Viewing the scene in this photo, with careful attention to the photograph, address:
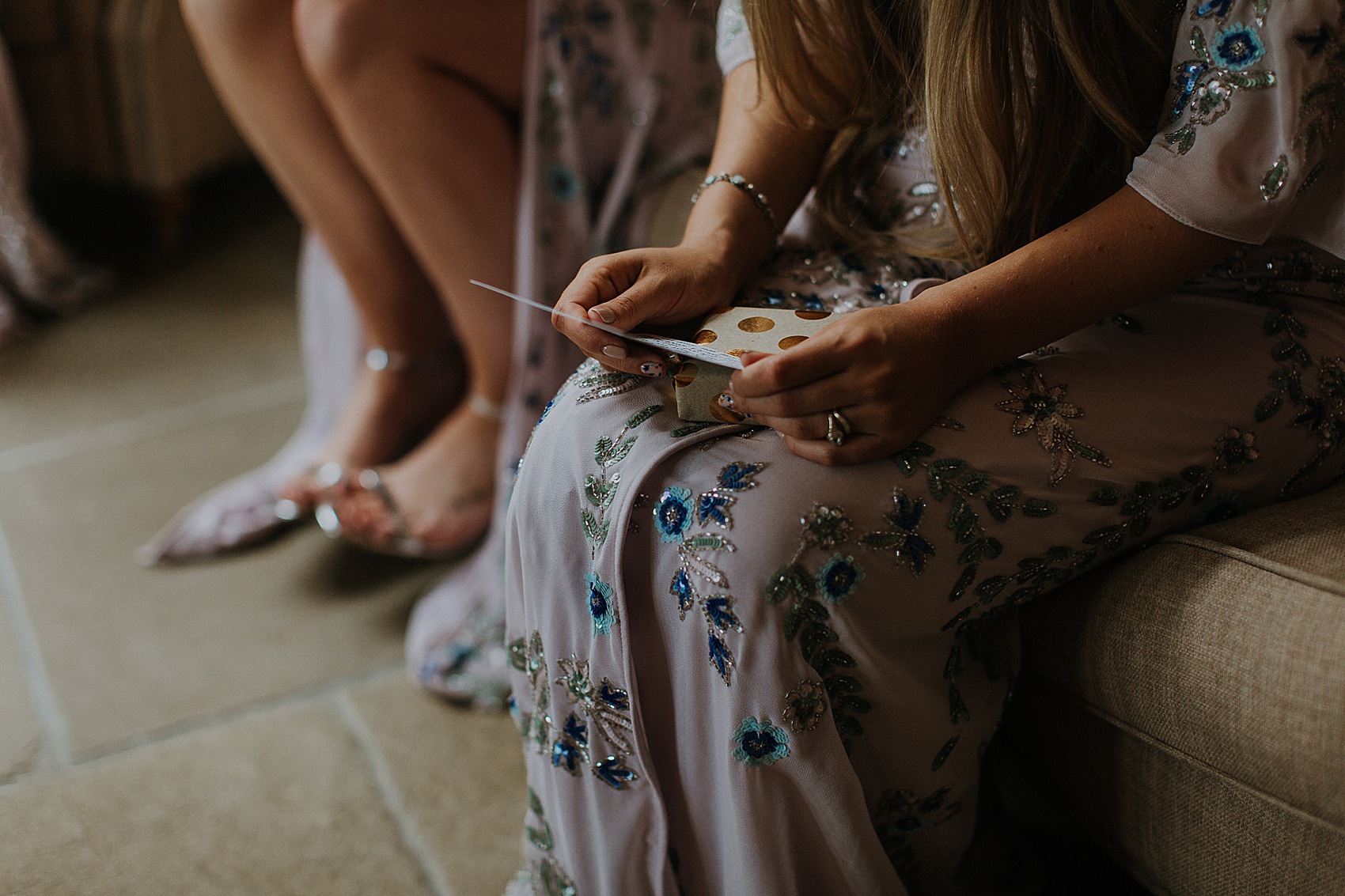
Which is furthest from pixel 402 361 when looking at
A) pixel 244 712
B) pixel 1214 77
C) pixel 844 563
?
pixel 1214 77

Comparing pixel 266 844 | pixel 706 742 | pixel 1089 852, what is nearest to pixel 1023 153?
pixel 706 742

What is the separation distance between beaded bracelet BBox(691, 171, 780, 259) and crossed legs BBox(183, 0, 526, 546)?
375 millimetres

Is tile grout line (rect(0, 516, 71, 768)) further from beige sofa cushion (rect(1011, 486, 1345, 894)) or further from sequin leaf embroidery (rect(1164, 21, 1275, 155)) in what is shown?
sequin leaf embroidery (rect(1164, 21, 1275, 155))

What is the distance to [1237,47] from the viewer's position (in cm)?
57

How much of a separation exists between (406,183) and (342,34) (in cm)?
15

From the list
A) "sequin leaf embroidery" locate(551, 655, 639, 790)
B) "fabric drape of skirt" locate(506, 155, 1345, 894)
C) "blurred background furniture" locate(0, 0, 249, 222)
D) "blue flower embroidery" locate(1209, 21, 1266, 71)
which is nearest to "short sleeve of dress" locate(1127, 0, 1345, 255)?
"blue flower embroidery" locate(1209, 21, 1266, 71)

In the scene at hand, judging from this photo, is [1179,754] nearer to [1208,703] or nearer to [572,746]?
[1208,703]

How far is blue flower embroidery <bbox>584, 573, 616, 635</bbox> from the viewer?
62 centimetres

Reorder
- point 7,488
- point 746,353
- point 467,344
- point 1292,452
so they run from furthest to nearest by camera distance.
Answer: point 7,488 < point 467,344 < point 1292,452 < point 746,353

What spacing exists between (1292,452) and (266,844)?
0.86 m

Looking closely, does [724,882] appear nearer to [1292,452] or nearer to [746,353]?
[746,353]

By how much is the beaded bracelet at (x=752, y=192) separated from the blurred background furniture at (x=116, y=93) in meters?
1.53

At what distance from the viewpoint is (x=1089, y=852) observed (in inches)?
34.5

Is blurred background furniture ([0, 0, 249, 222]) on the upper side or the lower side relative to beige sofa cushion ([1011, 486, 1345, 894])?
lower
